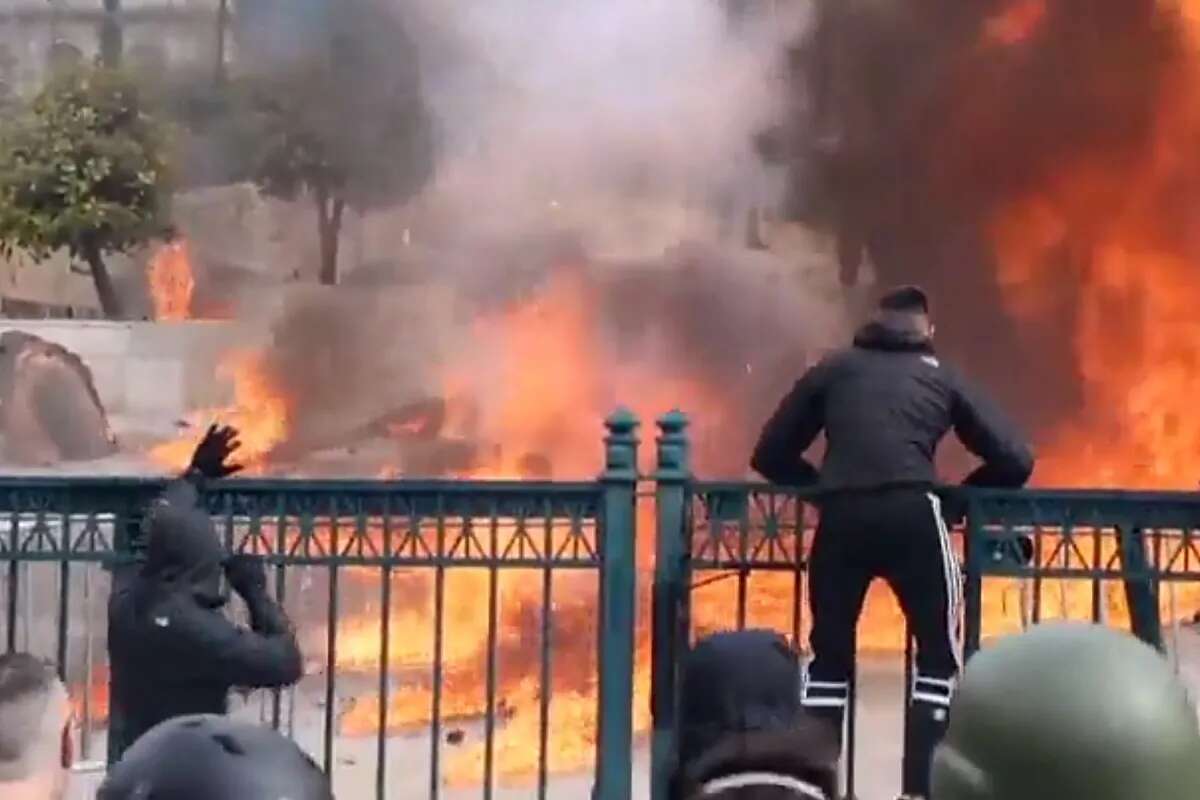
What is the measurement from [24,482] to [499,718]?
4.89 metres

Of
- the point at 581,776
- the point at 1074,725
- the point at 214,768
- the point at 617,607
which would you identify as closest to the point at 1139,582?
the point at 617,607

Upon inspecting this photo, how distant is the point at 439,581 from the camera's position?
4910 mm

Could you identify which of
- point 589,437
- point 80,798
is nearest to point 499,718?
point 589,437

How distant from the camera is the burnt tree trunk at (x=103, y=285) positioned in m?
11.1

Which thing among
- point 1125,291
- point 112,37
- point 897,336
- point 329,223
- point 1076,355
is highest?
point 112,37

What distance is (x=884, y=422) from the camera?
457 centimetres

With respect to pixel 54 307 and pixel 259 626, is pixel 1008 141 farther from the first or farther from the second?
pixel 259 626

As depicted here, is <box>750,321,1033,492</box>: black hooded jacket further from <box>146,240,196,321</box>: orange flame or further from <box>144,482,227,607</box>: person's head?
<box>146,240,196,321</box>: orange flame

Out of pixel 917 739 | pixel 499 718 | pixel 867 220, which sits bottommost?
pixel 499 718

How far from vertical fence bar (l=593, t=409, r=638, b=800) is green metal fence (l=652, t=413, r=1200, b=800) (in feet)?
0.29

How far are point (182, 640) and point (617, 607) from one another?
5.13ft

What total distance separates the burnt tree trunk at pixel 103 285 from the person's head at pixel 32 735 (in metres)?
8.72

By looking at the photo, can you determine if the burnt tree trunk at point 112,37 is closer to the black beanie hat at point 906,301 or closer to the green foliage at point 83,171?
A: the green foliage at point 83,171

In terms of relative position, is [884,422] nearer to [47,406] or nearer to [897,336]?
[897,336]
